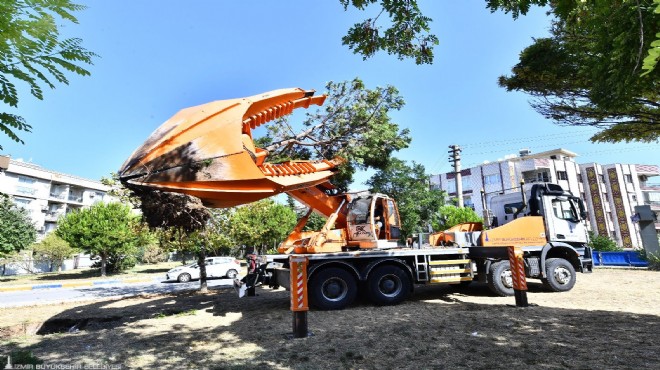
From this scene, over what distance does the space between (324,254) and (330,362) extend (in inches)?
168

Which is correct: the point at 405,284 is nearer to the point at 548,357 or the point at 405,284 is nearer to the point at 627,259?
the point at 548,357

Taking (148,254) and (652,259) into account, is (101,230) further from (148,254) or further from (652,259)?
(652,259)

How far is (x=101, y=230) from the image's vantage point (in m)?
30.7

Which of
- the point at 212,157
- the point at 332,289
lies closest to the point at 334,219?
the point at 332,289

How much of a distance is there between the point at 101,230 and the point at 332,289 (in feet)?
95.6

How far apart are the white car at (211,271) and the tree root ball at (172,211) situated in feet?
55.7

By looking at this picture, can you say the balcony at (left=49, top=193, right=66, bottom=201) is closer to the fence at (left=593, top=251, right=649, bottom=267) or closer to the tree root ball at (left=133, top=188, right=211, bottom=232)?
the tree root ball at (left=133, top=188, right=211, bottom=232)

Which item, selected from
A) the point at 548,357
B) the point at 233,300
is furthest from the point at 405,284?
the point at 233,300

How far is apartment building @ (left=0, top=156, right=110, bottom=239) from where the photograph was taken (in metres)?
49.2

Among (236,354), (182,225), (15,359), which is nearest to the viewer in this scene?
(15,359)

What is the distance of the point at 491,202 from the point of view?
13805 mm

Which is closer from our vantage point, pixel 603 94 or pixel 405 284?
pixel 603 94

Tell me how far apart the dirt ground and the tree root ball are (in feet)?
7.89

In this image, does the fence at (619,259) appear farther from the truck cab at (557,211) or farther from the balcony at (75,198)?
the balcony at (75,198)
